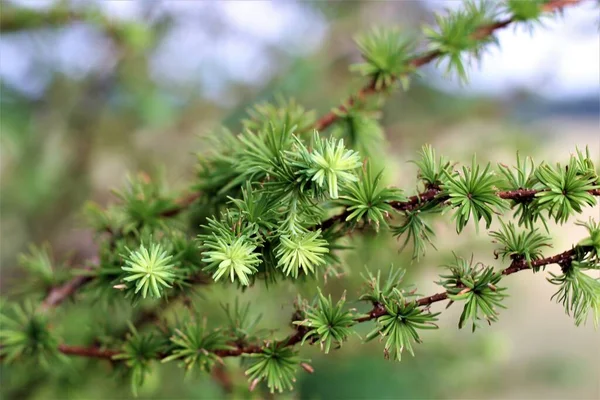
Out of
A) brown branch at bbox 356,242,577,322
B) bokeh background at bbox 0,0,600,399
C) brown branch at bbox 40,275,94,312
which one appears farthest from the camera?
bokeh background at bbox 0,0,600,399

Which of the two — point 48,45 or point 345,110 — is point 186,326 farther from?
point 48,45

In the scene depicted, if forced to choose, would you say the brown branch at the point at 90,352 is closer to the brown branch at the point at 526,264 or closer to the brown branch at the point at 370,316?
the brown branch at the point at 370,316

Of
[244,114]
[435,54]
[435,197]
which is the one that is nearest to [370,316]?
[435,197]

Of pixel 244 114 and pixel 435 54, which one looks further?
pixel 244 114

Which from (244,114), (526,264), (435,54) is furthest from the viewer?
(244,114)

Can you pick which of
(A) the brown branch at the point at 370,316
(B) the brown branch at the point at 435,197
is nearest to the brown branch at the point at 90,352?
(A) the brown branch at the point at 370,316

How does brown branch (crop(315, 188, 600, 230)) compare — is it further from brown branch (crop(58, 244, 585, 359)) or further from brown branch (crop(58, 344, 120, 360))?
brown branch (crop(58, 344, 120, 360))

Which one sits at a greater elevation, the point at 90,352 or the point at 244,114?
the point at 244,114

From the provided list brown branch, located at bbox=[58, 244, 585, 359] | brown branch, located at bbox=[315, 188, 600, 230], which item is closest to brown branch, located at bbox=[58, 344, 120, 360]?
brown branch, located at bbox=[58, 244, 585, 359]

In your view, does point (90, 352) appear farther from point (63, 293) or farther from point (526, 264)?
point (526, 264)
